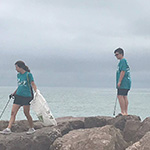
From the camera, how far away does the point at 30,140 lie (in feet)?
24.6

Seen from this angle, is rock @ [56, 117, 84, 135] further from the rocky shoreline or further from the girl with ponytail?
the girl with ponytail

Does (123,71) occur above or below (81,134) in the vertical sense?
above

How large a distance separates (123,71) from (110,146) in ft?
9.08

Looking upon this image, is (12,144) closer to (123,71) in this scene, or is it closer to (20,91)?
(20,91)

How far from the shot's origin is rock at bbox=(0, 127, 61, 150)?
7.42m

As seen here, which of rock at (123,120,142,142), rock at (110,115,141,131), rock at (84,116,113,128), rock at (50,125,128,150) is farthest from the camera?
rock at (84,116,113,128)

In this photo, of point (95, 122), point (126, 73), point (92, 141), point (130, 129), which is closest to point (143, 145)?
point (92, 141)

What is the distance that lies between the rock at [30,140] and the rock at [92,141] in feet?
0.81

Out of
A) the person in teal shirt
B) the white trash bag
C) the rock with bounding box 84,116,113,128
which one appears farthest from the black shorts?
the person in teal shirt

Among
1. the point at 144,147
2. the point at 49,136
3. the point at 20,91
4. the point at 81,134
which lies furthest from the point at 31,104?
the point at 144,147

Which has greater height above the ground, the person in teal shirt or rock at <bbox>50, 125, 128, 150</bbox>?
the person in teal shirt

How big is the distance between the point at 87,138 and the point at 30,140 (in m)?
1.27

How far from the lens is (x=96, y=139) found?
6918 mm

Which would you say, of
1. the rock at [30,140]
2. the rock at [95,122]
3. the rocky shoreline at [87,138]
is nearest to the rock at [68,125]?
the rocky shoreline at [87,138]
